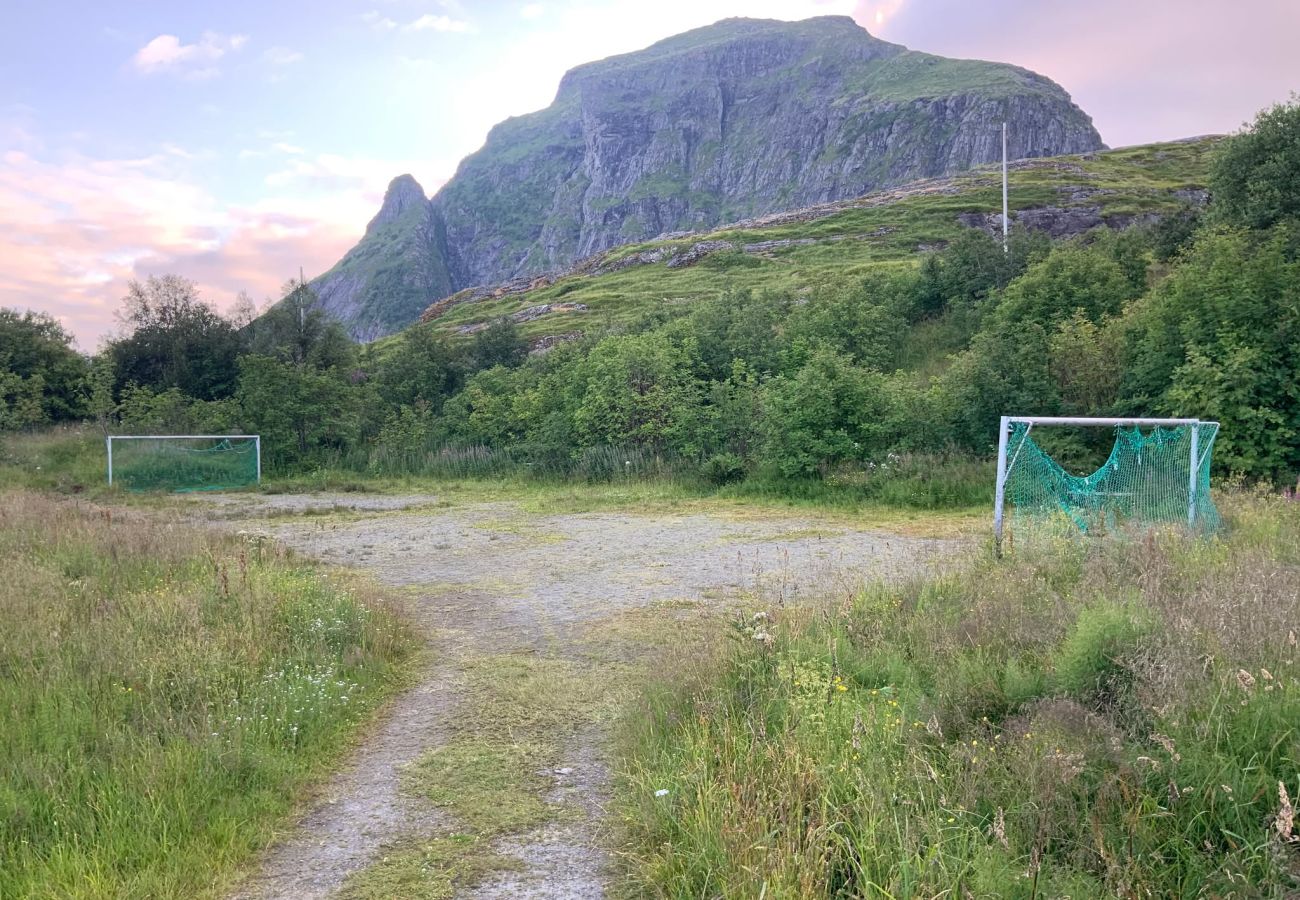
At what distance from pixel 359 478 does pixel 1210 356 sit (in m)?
23.0

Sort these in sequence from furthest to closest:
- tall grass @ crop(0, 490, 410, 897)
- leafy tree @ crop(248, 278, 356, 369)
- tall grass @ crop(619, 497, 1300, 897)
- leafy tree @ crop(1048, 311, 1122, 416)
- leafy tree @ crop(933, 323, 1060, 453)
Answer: leafy tree @ crop(248, 278, 356, 369), leafy tree @ crop(1048, 311, 1122, 416), leafy tree @ crop(933, 323, 1060, 453), tall grass @ crop(0, 490, 410, 897), tall grass @ crop(619, 497, 1300, 897)

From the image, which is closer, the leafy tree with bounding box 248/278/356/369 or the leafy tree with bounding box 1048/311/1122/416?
the leafy tree with bounding box 1048/311/1122/416

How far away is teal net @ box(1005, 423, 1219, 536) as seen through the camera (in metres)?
9.53

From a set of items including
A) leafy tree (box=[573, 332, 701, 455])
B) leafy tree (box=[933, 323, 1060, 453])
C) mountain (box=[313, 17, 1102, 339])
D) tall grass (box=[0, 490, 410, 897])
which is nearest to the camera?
tall grass (box=[0, 490, 410, 897])

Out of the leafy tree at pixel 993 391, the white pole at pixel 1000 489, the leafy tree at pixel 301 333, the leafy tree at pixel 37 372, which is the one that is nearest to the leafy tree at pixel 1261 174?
the leafy tree at pixel 993 391

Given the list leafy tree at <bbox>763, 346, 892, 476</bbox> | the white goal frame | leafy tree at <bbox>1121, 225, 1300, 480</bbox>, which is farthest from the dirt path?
leafy tree at <bbox>1121, 225, 1300, 480</bbox>

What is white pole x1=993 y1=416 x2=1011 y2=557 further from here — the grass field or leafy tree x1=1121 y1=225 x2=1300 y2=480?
leafy tree x1=1121 y1=225 x2=1300 y2=480

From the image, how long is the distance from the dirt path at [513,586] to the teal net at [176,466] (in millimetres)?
3635

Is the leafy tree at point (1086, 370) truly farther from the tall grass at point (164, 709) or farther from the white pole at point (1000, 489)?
the tall grass at point (164, 709)

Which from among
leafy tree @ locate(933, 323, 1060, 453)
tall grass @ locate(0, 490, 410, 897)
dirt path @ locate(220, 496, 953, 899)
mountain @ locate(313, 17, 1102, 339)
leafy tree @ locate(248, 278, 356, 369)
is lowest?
dirt path @ locate(220, 496, 953, 899)

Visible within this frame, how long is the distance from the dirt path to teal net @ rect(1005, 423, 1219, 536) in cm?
176

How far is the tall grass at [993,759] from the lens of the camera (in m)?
2.86

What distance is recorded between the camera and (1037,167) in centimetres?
6475

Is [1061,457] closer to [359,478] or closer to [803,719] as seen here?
[803,719]
